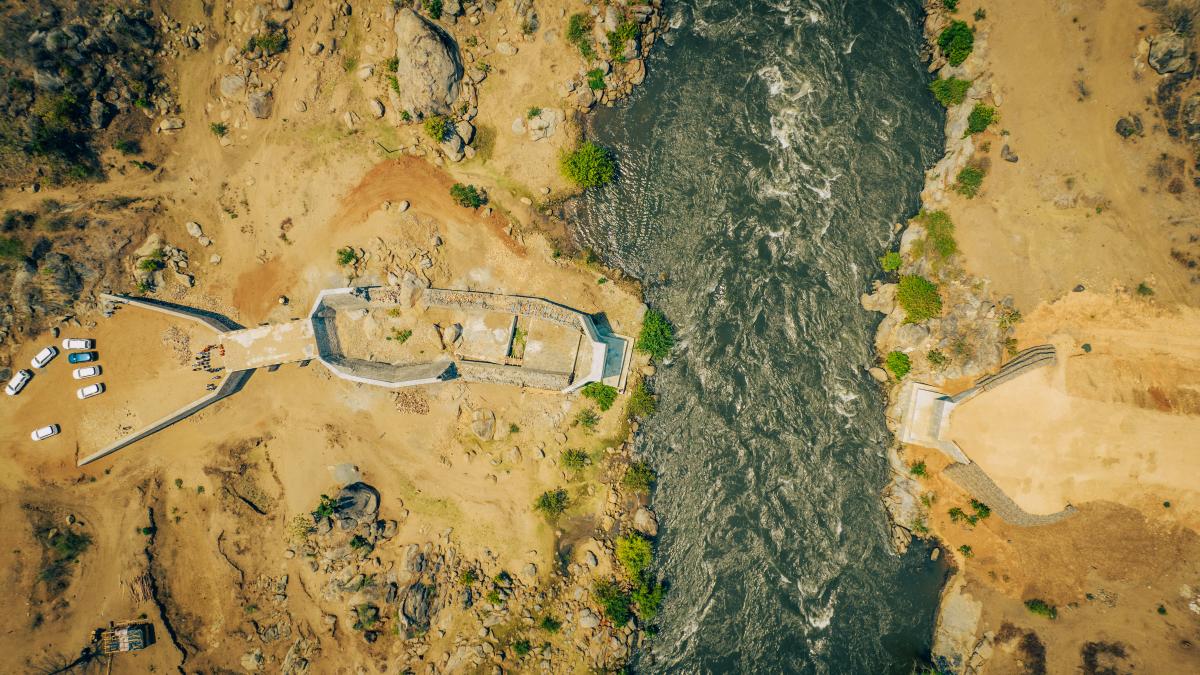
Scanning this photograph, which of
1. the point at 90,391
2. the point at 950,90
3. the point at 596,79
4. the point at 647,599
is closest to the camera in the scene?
the point at 90,391

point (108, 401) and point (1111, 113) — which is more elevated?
point (1111, 113)

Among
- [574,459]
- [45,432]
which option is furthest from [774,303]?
[45,432]

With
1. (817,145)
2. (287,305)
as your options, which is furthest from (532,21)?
(287,305)

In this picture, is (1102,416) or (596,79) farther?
(596,79)

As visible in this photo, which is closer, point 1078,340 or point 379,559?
point 1078,340

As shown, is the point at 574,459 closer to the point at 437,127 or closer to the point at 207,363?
the point at 437,127

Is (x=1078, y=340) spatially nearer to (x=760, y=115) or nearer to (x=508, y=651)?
(x=760, y=115)

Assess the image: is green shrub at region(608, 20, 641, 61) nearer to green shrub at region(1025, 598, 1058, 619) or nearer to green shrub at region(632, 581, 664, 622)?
green shrub at region(632, 581, 664, 622)

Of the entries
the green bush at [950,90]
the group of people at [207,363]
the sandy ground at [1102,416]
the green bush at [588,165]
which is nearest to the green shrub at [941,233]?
the sandy ground at [1102,416]
